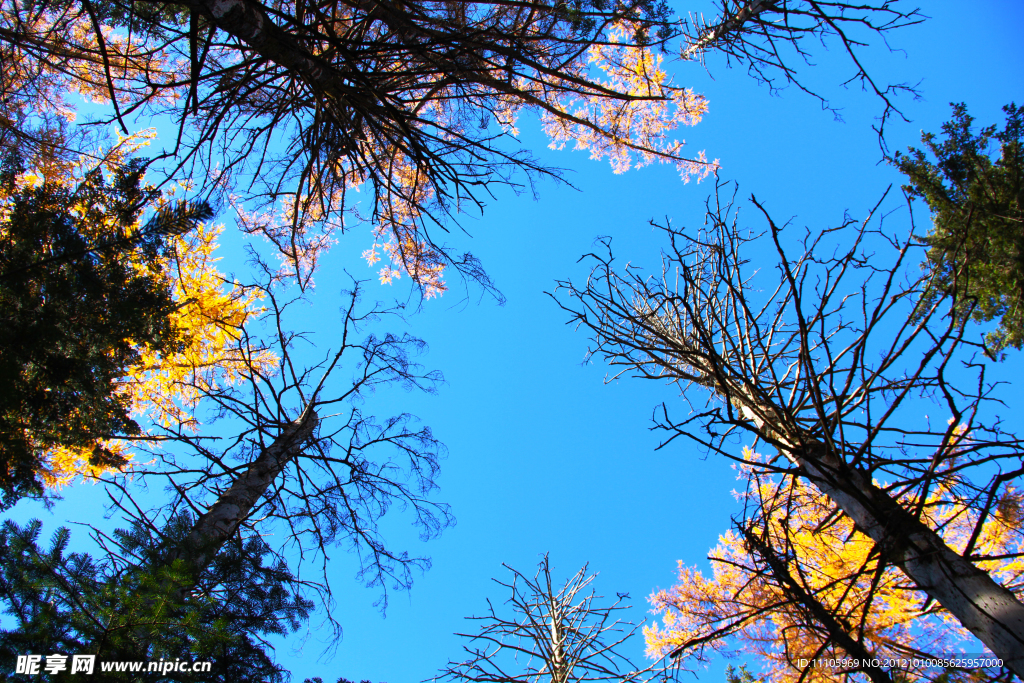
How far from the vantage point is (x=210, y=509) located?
3557 millimetres

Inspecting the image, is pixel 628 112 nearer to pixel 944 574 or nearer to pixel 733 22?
pixel 733 22

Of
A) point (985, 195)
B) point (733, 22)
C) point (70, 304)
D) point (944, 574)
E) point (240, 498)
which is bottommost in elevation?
point (944, 574)

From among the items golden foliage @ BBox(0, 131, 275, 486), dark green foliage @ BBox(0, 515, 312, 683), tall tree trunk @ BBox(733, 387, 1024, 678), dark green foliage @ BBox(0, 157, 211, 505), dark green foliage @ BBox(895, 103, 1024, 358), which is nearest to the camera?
tall tree trunk @ BBox(733, 387, 1024, 678)

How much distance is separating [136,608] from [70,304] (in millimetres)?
2788

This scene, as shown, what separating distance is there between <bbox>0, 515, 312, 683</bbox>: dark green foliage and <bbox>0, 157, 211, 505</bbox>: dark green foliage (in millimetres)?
1485

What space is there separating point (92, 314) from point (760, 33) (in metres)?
6.25

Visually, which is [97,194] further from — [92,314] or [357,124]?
[357,124]

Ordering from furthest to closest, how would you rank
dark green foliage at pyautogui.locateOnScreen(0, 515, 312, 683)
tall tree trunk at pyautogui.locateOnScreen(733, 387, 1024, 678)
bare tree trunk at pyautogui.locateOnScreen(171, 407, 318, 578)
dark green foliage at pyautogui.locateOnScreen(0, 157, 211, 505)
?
dark green foliage at pyautogui.locateOnScreen(0, 157, 211, 505)
bare tree trunk at pyautogui.locateOnScreen(171, 407, 318, 578)
dark green foliage at pyautogui.locateOnScreen(0, 515, 312, 683)
tall tree trunk at pyautogui.locateOnScreen(733, 387, 1024, 678)

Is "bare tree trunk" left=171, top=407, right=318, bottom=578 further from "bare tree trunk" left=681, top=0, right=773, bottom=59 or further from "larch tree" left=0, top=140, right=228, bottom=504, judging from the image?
"bare tree trunk" left=681, top=0, right=773, bottom=59

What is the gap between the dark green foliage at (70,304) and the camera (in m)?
3.50

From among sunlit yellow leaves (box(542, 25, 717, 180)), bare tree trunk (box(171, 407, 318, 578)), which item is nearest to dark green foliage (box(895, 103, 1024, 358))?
sunlit yellow leaves (box(542, 25, 717, 180))

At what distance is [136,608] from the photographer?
2.14m

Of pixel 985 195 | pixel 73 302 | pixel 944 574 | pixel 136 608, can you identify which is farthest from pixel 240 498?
pixel 985 195

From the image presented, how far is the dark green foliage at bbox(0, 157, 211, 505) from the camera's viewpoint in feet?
11.5
